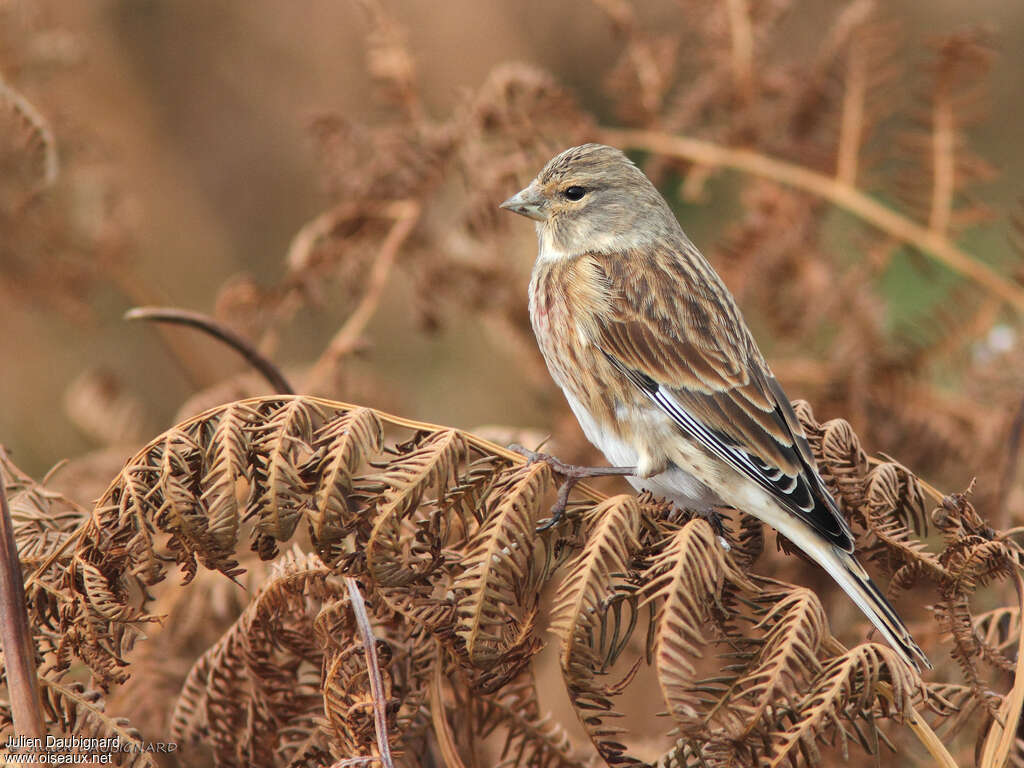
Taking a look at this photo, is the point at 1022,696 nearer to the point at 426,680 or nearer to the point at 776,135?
the point at 426,680

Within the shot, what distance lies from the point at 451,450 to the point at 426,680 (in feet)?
1.87

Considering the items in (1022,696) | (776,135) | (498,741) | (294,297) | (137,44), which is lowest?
(498,741)

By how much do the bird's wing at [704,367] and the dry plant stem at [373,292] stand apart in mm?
992

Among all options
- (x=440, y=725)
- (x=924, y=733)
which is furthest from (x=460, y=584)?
(x=924, y=733)

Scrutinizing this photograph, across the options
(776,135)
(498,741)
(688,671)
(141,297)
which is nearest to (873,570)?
(498,741)

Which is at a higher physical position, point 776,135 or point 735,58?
point 735,58

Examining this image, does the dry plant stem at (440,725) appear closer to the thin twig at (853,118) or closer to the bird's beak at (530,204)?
the bird's beak at (530,204)

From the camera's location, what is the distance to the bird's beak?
3.65 m

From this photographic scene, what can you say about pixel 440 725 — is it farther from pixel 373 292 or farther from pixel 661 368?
pixel 373 292

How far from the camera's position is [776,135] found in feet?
14.7

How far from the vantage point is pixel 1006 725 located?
7.43 ft

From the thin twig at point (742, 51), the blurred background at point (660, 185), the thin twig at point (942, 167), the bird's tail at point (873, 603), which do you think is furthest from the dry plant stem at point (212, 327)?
the thin twig at point (942, 167)

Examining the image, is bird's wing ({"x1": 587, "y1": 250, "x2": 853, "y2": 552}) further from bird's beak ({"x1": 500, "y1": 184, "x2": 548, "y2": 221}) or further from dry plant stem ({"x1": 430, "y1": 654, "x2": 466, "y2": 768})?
dry plant stem ({"x1": 430, "y1": 654, "x2": 466, "y2": 768})

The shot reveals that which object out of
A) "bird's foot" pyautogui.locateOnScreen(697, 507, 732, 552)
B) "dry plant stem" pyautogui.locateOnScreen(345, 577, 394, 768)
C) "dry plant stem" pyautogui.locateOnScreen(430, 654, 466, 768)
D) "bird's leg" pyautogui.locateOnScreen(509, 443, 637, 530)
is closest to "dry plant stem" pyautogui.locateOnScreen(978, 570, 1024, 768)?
"bird's foot" pyautogui.locateOnScreen(697, 507, 732, 552)
